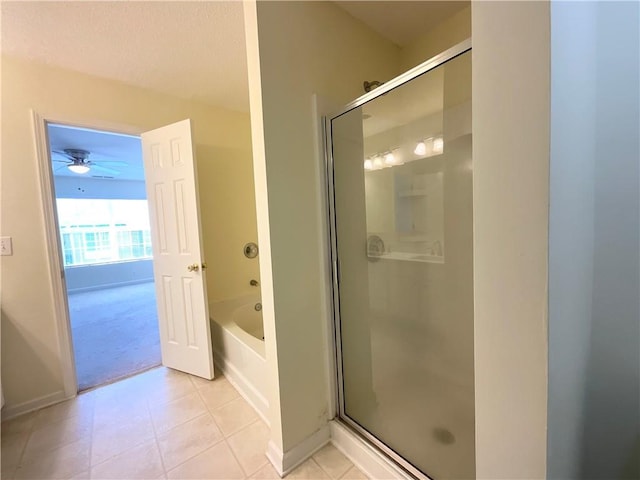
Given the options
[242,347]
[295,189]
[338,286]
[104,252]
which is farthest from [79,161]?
[338,286]

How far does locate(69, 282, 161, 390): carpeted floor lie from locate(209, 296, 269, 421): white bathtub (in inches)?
27.1

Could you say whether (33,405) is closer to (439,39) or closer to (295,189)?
(295,189)

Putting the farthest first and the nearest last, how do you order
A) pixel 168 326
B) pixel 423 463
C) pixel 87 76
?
1. pixel 168 326
2. pixel 87 76
3. pixel 423 463

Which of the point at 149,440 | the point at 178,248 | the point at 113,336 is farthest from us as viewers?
the point at 113,336

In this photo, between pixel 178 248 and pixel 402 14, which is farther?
pixel 178 248

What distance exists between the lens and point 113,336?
A: 2.88 metres

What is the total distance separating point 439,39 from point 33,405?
368 centimetres

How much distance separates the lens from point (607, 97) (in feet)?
1.58

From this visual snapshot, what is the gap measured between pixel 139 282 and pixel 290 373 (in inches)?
251

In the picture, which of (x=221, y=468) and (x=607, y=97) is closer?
(x=607, y=97)

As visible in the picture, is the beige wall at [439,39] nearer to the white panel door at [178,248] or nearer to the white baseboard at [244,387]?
the white panel door at [178,248]

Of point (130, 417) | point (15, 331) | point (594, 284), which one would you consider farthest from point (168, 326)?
point (594, 284)

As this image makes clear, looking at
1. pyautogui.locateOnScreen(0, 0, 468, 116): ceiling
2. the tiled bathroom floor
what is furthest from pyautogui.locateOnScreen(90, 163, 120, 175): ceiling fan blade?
the tiled bathroom floor

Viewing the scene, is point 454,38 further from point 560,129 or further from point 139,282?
point 139,282
